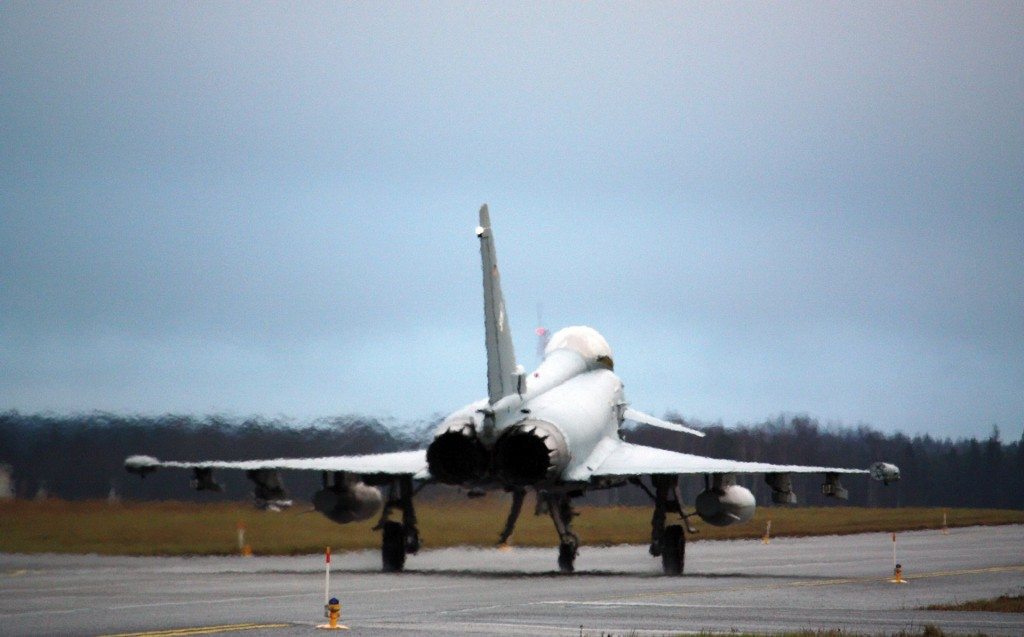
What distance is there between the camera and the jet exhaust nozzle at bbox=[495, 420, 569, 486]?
3058cm

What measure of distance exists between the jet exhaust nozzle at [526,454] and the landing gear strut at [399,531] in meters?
2.93

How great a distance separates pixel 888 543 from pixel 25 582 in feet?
94.5

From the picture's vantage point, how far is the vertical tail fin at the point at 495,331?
101 ft

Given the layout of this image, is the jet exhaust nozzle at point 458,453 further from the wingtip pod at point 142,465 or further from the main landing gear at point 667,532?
the wingtip pod at point 142,465

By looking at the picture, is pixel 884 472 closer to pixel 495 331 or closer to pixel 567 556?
pixel 567 556

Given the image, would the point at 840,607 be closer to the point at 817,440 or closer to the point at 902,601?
the point at 902,601

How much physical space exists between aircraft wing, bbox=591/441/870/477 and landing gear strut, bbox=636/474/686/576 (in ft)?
1.36

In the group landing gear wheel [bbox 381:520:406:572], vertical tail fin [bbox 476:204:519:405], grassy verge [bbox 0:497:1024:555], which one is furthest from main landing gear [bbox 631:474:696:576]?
grassy verge [bbox 0:497:1024:555]

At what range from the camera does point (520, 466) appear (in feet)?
101

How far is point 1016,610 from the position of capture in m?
23.5

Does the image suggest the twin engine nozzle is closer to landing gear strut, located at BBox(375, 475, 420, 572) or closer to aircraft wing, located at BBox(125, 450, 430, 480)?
aircraft wing, located at BBox(125, 450, 430, 480)

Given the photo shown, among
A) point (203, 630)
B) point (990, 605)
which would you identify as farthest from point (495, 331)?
point (203, 630)

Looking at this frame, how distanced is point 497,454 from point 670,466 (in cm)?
478

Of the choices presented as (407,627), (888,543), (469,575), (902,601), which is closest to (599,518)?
(888,543)
